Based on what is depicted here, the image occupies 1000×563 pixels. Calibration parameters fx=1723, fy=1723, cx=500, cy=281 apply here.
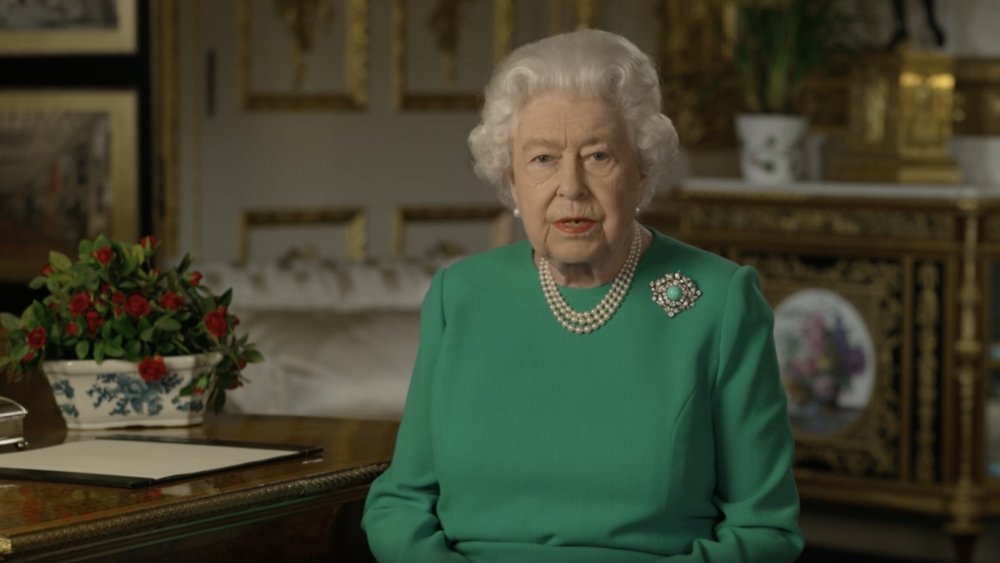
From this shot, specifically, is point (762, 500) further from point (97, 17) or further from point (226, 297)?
point (97, 17)

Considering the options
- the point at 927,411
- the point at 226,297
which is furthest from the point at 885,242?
the point at 226,297

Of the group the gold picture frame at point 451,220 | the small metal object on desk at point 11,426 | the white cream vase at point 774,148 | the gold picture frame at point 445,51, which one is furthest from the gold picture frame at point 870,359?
the small metal object on desk at point 11,426

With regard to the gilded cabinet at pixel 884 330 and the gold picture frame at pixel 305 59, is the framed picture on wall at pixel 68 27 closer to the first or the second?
the gold picture frame at pixel 305 59

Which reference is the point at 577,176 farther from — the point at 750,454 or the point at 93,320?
the point at 93,320

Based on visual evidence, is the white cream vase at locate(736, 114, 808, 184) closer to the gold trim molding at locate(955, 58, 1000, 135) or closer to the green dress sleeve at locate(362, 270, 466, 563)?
the gold trim molding at locate(955, 58, 1000, 135)

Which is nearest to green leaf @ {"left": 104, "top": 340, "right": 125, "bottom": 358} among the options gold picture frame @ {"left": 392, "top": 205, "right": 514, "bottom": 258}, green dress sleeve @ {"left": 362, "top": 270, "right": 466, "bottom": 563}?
green dress sleeve @ {"left": 362, "top": 270, "right": 466, "bottom": 563}

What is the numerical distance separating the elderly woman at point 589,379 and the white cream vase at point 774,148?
299 cm

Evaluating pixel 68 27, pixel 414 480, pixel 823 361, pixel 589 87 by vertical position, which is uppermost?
pixel 68 27

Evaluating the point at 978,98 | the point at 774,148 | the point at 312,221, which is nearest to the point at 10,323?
the point at 312,221

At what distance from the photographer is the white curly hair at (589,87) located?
1942 millimetres

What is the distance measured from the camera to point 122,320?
225cm

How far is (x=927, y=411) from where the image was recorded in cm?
468

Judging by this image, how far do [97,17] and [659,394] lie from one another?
283 centimetres

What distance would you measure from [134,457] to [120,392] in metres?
0.26
